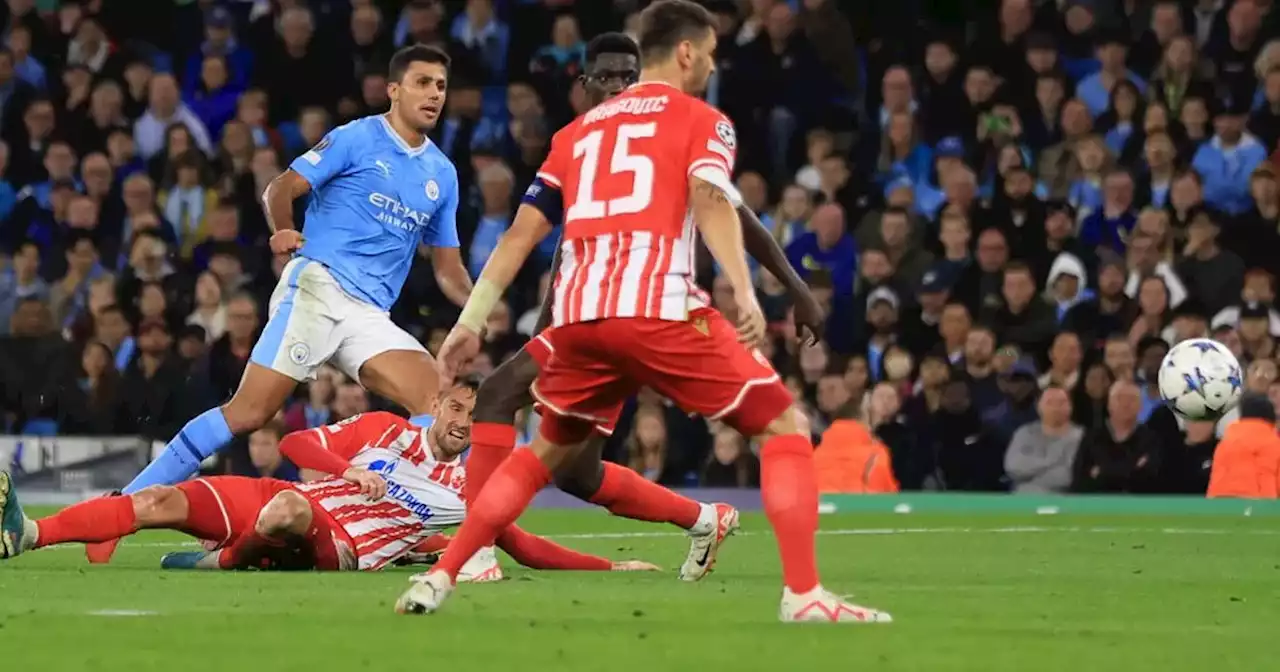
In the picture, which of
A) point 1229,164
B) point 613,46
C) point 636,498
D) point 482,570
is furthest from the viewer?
point 1229,164

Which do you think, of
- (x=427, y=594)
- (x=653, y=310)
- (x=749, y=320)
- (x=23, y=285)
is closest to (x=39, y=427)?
(x=23, y=285)

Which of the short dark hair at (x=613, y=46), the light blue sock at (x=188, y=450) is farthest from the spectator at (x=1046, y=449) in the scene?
the short dark hair at (x=613, y=46)

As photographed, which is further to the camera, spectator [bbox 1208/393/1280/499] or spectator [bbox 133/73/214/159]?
spectator [bbox 133/73/214/159]

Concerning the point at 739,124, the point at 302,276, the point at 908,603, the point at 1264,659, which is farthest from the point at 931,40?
the point at 1264,659

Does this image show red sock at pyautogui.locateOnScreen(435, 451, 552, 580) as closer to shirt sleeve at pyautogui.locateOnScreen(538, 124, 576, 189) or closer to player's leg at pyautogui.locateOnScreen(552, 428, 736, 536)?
shirt sleeve at pyautogui.locateOnScreen(538, 124, 576, 189)

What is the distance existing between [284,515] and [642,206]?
2793 millimetres

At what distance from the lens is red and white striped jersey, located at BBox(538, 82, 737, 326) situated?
717 cm

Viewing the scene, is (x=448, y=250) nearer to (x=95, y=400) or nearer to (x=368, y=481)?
(x=368, y=481)

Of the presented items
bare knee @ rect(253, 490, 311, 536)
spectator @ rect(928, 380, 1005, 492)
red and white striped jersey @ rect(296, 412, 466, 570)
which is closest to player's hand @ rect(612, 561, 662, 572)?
red and white striped jersey @ rect(296, 412, 466, 570)

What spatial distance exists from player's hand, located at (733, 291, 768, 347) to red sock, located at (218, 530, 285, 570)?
3.21 meters

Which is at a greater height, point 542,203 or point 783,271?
point 542,203

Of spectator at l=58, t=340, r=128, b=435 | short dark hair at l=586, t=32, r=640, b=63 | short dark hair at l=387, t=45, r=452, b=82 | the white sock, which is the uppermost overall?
short dark hair at l=387, t=45, r=452, b=82

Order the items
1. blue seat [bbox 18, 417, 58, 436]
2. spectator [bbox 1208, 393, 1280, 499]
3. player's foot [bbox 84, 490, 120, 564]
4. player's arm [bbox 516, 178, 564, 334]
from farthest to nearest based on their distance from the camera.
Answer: blue seat [bbox 18, 417, 58, 436], spectator [bbox 1208, 393, 1280, 499], player's foot [bbox 84, 490, 120, 564], player's arm [bbox 516, 178, 564, 334]

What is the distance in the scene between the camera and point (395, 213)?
1120cm
